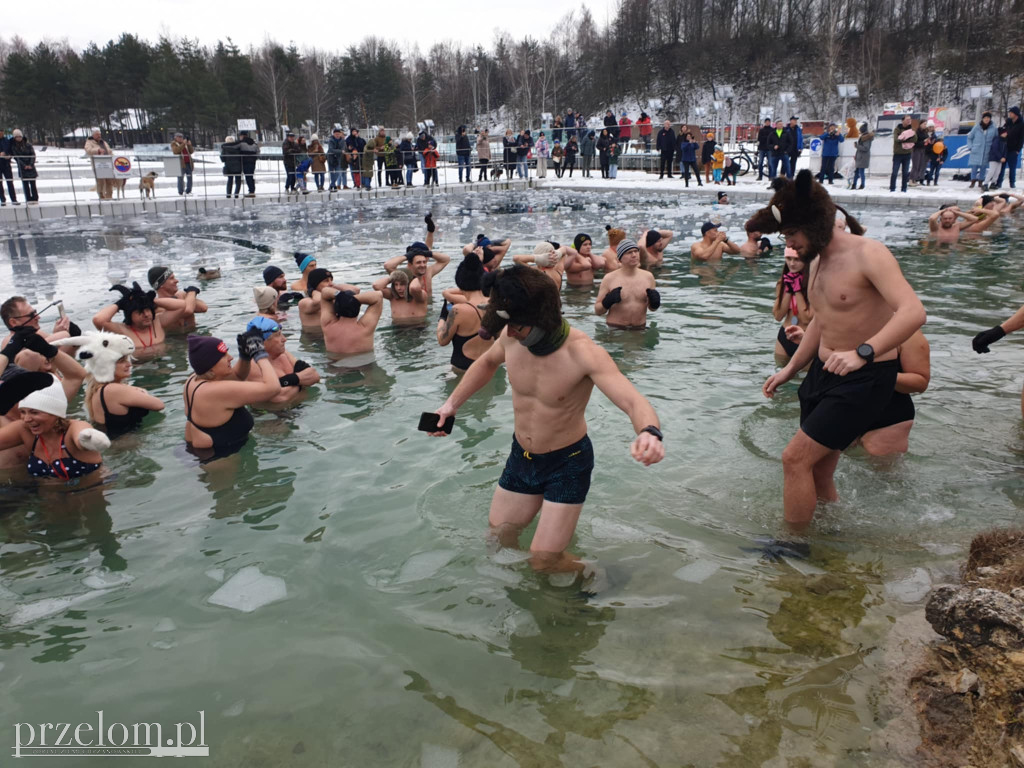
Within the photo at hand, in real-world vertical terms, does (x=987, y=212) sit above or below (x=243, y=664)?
above

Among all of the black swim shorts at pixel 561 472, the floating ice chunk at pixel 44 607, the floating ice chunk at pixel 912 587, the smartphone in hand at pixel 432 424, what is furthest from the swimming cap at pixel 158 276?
the floating ice chunk at pixel 912 587

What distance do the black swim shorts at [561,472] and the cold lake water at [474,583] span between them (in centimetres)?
53

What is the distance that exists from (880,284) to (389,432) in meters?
3.84

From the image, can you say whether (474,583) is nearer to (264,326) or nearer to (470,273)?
(264,326)

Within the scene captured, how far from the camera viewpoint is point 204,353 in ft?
16.3

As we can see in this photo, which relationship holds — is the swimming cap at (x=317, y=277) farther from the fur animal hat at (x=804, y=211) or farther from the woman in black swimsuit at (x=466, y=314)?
the fur animal hat at (x=804, y=211)

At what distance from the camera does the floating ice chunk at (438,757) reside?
2775 mm

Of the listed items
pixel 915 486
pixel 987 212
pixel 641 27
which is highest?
pixel 641 27

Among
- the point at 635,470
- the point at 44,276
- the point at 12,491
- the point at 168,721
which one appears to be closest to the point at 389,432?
the point at 635,470

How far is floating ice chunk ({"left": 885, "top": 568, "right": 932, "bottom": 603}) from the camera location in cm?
348

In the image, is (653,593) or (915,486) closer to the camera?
(653,593)

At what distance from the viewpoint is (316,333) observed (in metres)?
8.57

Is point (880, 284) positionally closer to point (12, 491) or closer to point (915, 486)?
point (915, 486)

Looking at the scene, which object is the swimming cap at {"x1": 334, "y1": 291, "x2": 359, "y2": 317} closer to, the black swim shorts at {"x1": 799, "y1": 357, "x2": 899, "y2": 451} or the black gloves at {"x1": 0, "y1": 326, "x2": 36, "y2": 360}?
the black gloves at {"x1": 0, "y1": 326, "x2": 36, "y2": 360}
